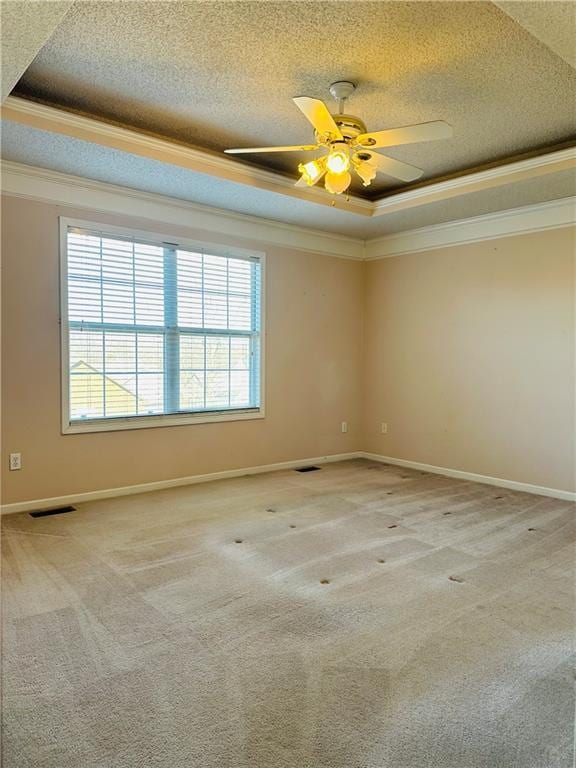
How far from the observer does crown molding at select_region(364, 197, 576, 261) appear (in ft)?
14.3

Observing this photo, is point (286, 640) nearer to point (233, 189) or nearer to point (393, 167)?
point (393, 167)

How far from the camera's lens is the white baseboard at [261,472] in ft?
12.9

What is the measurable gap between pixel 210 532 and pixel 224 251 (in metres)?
2.73

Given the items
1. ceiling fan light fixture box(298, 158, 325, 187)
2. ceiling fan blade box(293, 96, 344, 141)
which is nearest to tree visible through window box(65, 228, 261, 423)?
ceiling fan light fixture box(298, 158, 325, 187)

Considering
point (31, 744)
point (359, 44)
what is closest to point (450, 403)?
point (359, 44)

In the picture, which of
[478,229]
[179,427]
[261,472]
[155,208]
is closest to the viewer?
[155,208]

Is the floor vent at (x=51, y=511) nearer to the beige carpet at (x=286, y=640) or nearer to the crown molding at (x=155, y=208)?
the beige carpet at (x=286, y=640)

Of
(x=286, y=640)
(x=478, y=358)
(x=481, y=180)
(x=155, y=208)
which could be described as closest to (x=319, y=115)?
(x=481, y=180)

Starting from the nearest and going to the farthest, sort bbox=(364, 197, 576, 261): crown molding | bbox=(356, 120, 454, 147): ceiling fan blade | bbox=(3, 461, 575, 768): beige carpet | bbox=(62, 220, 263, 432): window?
bbox=(3, 461, 575, 768): beige carpet < bbox=(356, 120, 454, 147): ceiling fan blade < bbox=(62, 220, 263, 432): window < bbox=(364, 197, 576, 261): crown molding

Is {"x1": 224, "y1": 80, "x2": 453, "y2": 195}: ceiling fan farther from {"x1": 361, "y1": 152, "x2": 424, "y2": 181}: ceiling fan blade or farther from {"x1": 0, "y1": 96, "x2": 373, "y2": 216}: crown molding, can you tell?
{"x1": 0, "y1": 96, "x2": 373, "y2": 216}: crown molding

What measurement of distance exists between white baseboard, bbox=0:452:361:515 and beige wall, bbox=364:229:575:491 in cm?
106

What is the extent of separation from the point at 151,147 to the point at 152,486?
2795mm

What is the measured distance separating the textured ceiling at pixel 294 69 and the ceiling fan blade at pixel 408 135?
15.5 inches

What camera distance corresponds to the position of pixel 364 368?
6.13 meters
